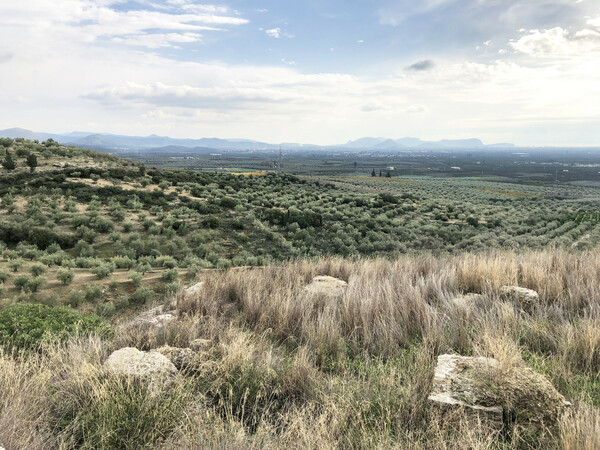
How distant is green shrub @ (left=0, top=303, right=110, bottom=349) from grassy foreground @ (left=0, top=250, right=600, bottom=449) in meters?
0.31

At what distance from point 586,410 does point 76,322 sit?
240 inches

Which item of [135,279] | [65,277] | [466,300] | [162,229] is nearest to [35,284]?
[65,277]

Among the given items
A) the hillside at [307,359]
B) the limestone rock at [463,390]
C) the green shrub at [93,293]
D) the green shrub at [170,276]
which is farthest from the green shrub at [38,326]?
the green shrub at [170,276]

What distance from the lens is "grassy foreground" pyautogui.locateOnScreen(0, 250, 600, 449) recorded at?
8.80ft

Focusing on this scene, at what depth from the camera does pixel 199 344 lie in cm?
437

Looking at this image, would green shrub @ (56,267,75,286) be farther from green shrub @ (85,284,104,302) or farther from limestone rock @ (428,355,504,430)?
limestone rock @ (428,355,504,430)

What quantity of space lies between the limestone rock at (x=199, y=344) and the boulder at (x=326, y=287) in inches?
101

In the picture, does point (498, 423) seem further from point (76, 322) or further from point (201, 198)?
point (201, 198)

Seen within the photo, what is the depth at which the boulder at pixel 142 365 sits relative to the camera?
341 cm

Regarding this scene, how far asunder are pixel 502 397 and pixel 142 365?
3.45m

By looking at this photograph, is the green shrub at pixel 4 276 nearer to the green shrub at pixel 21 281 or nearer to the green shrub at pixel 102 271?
the green shrub at pixel 21 281

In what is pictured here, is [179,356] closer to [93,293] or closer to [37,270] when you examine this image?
[93,293]

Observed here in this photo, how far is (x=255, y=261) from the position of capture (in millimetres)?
16750

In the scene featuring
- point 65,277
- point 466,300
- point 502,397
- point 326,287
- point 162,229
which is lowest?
point 162,229
